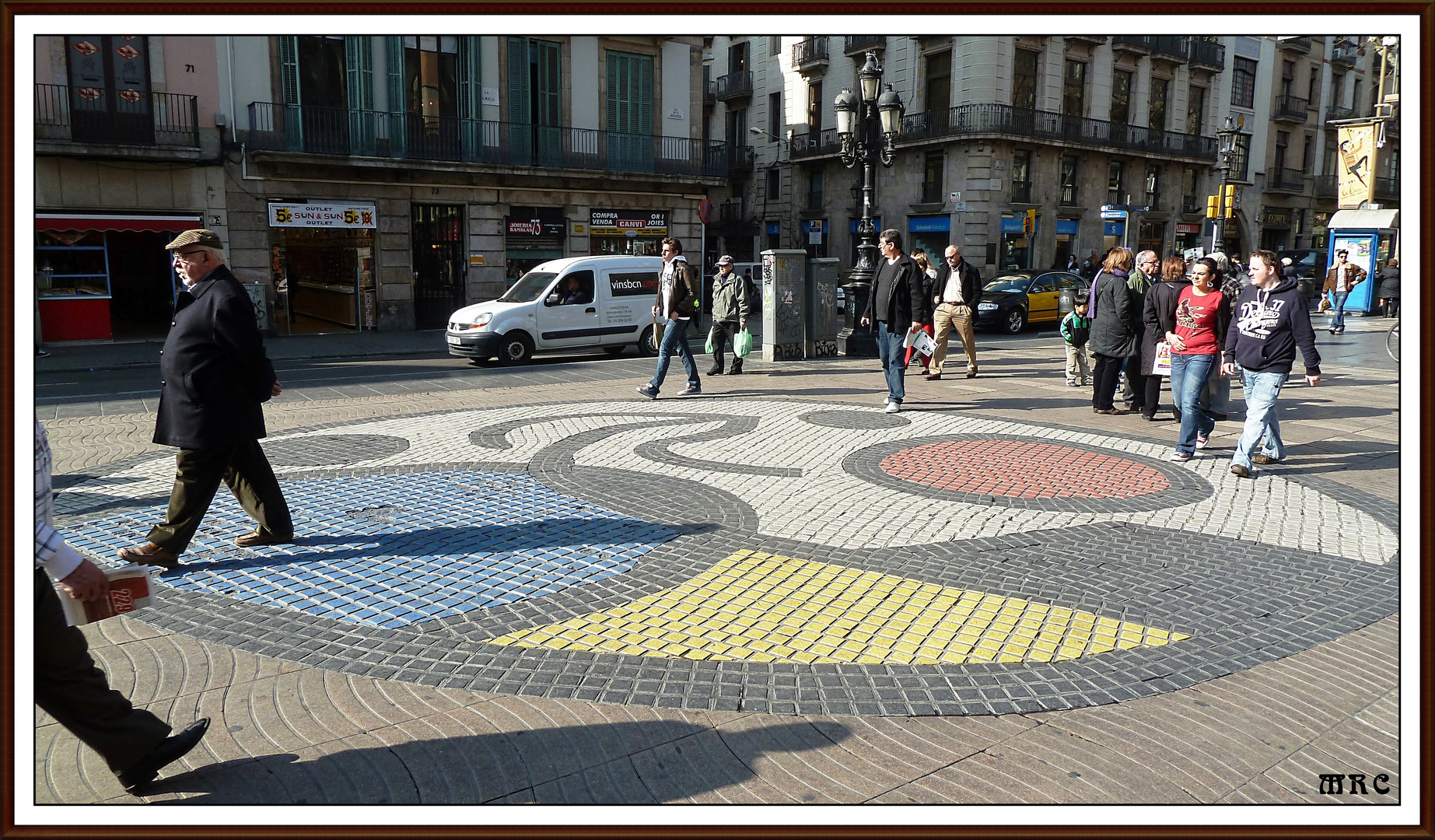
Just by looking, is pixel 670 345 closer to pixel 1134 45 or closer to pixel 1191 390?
pixel 1191 390

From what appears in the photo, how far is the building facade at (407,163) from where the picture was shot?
2112 cm

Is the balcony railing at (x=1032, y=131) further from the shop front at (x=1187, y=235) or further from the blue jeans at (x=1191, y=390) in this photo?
the blue jeans at (x=1191, y=390)

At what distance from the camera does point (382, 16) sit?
3352 millimetres

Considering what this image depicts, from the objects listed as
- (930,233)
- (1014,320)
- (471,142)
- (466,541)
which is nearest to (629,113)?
(471,142)

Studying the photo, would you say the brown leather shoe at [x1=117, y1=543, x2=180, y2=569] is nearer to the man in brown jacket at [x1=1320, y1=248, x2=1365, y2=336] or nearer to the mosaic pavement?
the mosaic pavement

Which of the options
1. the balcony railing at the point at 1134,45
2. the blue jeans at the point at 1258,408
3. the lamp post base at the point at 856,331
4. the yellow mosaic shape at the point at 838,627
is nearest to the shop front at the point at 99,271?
the lamp post base at the point at 856,331

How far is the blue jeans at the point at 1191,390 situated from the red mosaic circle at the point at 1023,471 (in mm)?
486

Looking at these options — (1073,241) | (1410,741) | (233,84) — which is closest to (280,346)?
(233,84)

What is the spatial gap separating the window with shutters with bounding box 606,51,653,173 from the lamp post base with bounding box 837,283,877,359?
12572 mm

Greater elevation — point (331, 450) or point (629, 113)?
point (629, 113)

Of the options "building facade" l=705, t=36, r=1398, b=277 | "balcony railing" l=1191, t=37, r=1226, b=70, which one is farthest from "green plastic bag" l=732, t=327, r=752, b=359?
"balcony railing" l=1191, t=37, r=1226, b=70

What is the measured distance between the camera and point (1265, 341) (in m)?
7.20

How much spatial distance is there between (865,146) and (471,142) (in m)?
12.0

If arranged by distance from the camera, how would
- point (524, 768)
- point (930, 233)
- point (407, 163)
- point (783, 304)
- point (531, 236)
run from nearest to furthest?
point (524, 768) < point (783, 304) < point (407, 163) < point (531, 236) < point (930, 233)
